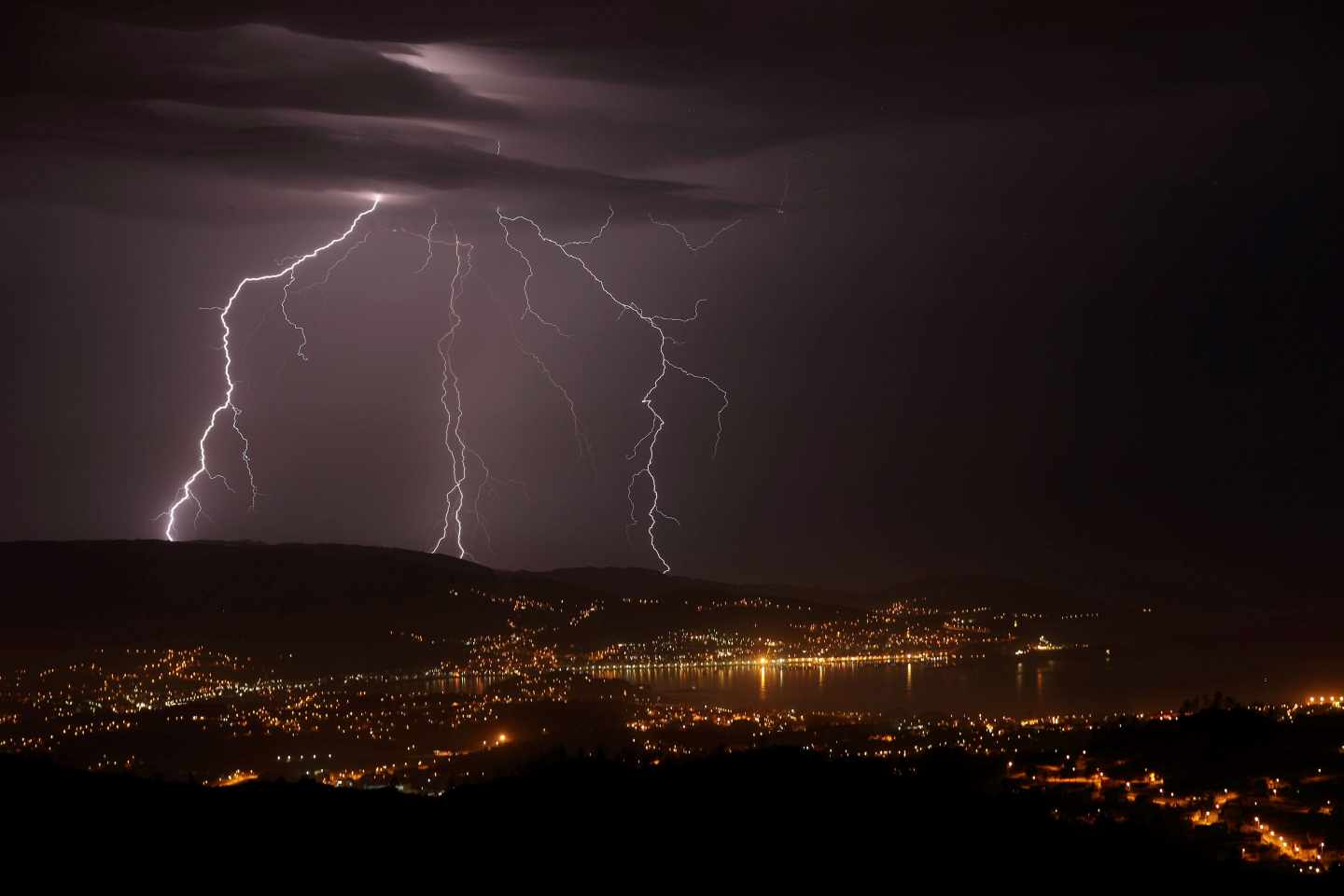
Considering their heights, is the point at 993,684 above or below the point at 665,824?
below

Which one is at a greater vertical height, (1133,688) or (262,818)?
(262,818)

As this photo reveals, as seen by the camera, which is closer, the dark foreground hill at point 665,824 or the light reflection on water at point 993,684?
the dark foreground hill at point 665,824

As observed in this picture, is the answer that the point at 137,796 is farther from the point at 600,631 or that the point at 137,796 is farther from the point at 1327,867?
the point at 600,631

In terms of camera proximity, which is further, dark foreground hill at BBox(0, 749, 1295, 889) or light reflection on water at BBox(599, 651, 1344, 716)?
light reflection on water at BBox(599, 651, 1344, 716)

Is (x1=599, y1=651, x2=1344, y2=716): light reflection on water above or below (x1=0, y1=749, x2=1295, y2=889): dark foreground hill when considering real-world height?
below

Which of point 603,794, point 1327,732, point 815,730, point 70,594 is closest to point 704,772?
point 603,794

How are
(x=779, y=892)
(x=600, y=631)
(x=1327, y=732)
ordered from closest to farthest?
(x=779, y=892) → (x=1327, y=732) → (x=600, y=631)

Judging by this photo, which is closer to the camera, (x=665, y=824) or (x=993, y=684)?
(x=665, y=824)

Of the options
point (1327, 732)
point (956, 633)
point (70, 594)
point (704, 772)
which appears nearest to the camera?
point (704, 772)

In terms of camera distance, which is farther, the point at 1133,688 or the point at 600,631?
the point at 600,631

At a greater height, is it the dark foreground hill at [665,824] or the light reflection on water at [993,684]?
the dark foreground hill at [665,824]
